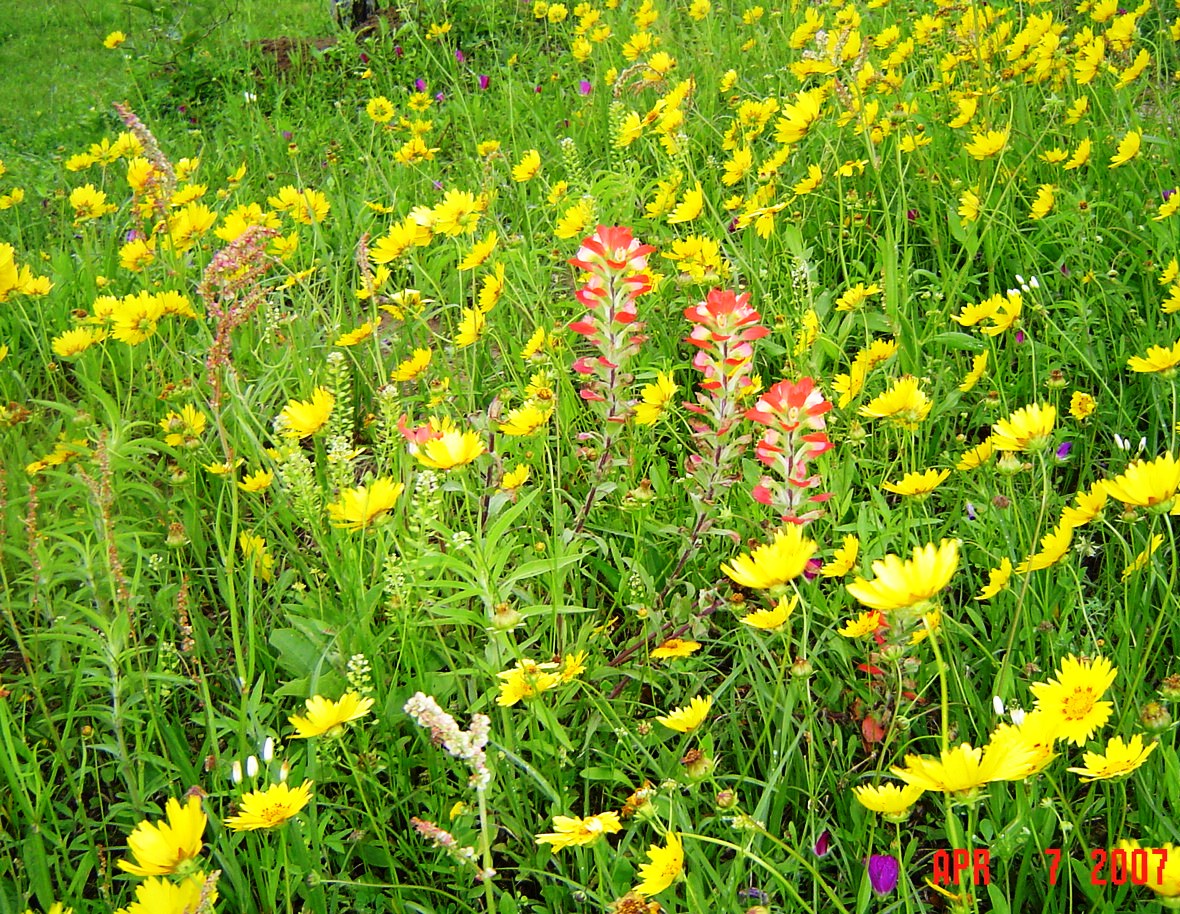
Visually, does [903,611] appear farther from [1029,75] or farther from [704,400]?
[1029,75]

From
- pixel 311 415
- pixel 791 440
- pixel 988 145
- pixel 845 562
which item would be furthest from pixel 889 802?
pixel 988 145

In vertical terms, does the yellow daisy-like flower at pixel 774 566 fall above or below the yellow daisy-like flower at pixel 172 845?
above

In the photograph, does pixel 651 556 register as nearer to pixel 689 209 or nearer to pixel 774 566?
pixel 774 566

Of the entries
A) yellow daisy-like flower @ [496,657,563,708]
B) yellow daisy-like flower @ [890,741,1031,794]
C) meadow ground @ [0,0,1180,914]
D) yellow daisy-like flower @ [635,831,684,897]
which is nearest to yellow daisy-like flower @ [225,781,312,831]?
meadow ground @ [0,0,1180,914]

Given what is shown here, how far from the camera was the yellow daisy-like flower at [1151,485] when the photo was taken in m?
1.10

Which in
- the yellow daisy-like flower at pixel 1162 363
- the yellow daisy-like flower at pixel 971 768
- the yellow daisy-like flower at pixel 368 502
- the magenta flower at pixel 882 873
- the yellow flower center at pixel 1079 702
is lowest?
the magenta flower at pixel 882 873

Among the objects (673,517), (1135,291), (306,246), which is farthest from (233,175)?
(1135,291)

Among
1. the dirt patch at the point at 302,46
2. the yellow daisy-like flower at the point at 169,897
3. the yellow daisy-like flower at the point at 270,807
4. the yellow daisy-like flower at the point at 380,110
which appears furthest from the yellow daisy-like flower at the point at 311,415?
the dirt patch at the point at 302,46

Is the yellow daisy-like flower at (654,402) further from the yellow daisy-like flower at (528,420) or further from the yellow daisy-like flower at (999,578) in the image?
the yellow daisy-like flower at (999,578)

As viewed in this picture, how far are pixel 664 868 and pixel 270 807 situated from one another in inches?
17.4

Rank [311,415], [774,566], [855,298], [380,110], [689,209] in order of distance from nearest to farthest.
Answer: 1. [774,566]
2. [311,415]
3. [855,298]
4. [689,209]
5. [380,110]

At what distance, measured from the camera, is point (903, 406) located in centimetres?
158
